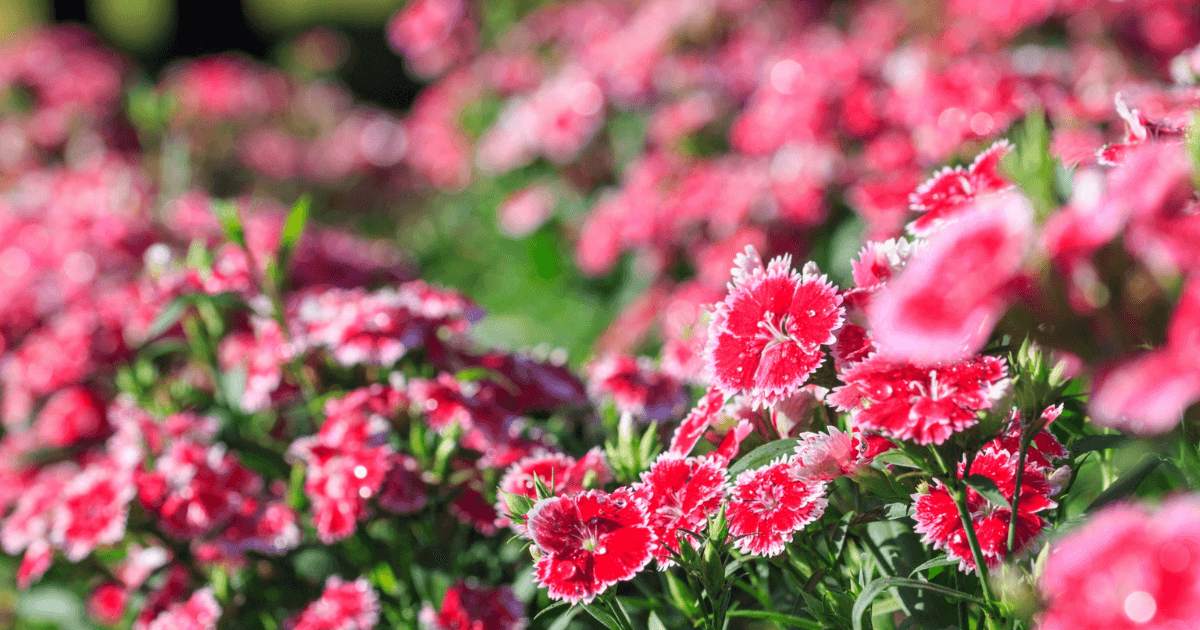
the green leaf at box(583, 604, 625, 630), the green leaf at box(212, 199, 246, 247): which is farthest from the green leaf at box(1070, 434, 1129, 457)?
the green leaf at box(212, 199, 246, 247)

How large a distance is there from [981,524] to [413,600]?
0.94 m

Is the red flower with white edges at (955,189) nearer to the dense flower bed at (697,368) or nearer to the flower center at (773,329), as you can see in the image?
the dense flower bed at (697,368)

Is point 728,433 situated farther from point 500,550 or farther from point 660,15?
point 660,15

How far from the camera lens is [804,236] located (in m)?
2.45

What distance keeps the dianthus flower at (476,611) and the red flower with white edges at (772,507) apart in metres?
0.48

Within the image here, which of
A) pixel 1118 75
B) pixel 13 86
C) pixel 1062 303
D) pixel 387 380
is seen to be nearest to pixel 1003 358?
pixel 1062 303

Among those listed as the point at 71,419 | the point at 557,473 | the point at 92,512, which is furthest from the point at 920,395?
the point at 71,419

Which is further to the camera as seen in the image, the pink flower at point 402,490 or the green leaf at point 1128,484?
the pink flower at point 402,490

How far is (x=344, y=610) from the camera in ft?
4.50

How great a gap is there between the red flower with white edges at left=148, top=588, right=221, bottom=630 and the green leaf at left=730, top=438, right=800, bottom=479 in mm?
931

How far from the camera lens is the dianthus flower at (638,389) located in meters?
1.47

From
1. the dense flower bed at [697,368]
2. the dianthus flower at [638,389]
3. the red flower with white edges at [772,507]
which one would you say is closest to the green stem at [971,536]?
the dense flower bed at [697,368]

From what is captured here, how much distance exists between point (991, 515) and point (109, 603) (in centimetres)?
154

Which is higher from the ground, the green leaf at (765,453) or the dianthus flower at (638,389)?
the green leaf at (765,453)
